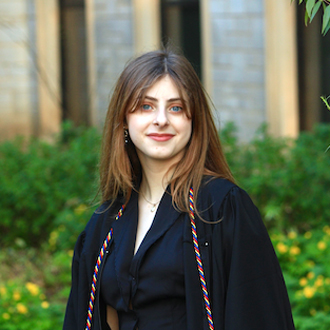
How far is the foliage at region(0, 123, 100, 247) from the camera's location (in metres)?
6.08

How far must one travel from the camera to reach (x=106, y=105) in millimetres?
7562

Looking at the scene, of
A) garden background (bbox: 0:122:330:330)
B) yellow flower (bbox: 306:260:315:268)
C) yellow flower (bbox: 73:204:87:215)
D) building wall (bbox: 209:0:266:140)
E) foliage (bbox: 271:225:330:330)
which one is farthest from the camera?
building wall (bbox: 209:0:266:140)

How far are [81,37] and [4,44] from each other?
1.10 meters

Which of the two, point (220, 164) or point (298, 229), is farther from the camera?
point (298, 229)

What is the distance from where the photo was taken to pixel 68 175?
6230 mm

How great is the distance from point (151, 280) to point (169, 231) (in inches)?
7.6

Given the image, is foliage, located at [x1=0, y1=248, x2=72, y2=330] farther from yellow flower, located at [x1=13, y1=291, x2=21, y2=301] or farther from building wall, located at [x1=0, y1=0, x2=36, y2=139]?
building wall, located at [x1=0, y1=0, x2=36, y2=139]

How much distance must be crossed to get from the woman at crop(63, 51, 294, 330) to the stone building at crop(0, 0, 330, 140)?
171 inches

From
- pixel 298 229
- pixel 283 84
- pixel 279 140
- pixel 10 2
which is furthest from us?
pixel 10 2

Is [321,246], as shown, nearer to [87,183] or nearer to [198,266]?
[87,183]

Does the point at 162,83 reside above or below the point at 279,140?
above

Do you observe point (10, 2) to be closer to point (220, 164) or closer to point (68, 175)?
point (68, 175)

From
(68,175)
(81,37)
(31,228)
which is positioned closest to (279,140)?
(68,175)

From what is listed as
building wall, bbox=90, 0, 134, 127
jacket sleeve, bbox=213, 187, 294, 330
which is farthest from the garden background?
jacket sleeve, bbox=213, 187, 294, 330
